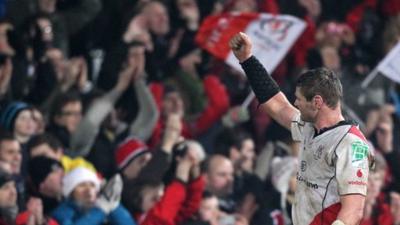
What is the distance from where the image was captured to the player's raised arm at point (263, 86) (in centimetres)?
1005

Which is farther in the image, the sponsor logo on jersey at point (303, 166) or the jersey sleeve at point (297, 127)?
the jersey sleeve at point (297, 127)

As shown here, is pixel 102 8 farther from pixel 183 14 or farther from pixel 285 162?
pixel 285 162

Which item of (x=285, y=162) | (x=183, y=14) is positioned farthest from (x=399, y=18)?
(x=285, y=162)

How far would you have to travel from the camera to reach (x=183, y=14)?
16000 millimetres

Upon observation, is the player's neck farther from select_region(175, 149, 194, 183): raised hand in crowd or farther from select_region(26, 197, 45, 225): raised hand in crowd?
select_region(175, 149, 194, 183): raised hand in crowd

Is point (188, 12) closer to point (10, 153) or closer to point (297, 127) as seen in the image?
point (10, 153)

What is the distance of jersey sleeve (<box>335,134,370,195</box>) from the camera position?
30.6 ft

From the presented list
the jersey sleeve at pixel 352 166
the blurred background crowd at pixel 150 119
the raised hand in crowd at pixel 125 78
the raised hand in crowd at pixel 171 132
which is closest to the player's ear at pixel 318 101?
the jersey sleeve at pixel 352 166

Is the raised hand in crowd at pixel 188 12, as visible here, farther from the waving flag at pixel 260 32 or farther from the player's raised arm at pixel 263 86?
the player's raised arm at pixel 263 86

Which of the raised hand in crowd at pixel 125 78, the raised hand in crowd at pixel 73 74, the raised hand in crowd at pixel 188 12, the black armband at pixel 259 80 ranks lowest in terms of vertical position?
the raised hand in crowd at pixel 188 12

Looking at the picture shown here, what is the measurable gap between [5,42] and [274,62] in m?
2.68

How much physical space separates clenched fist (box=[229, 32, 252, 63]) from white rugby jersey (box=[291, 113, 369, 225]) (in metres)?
0.64

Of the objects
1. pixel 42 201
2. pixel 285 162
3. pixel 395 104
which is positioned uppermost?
pixel 42 201

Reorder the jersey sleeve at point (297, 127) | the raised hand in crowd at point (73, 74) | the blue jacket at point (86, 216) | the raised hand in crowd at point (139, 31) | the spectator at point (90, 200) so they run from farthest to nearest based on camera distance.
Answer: the raised hand in crowd at point (139, 31) < the raised hand in crowd at point (73, 74) < the spectator at point (90, 200) < the blue jacket at point (86, 216) < the jersey sleeve at point (297, 127)
